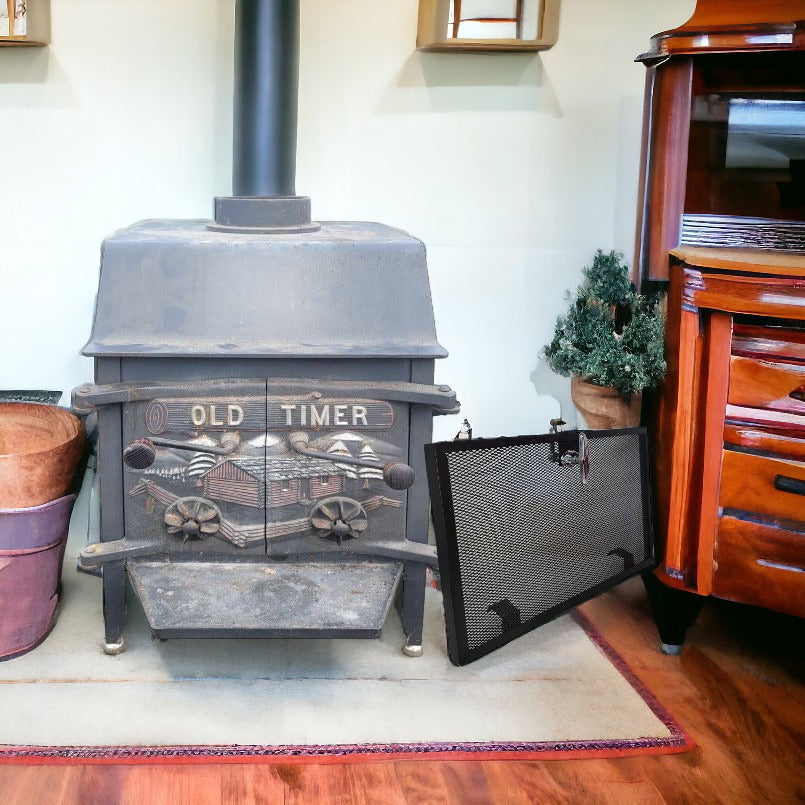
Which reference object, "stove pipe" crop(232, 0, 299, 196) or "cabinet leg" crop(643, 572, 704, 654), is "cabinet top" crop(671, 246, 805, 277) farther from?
"stove pipe" crop(232, 0, 299, 196)

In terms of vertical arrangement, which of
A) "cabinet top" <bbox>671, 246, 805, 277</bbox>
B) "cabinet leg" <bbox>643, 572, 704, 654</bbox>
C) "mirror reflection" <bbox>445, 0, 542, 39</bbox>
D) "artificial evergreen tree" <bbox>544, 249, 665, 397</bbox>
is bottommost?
"cabinet leg" <bbox>643, 572, 704, 654</bbox>

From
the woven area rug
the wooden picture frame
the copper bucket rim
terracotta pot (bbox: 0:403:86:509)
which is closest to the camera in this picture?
the woven area rug

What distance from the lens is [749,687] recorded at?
6.43 ft

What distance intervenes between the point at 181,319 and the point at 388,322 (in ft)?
1.29

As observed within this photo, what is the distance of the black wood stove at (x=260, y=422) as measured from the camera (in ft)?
6.02

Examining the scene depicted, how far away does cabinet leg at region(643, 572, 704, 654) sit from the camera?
81.0 inches

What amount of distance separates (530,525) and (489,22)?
3.86ft

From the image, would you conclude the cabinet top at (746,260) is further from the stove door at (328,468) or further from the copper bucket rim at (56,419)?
the copper bucket rim at (56,419)

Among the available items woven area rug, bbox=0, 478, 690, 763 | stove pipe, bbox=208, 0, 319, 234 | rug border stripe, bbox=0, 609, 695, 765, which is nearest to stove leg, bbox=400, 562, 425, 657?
woven area rug, bbox=0, 478, 690, 763

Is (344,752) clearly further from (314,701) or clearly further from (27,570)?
(27,570)

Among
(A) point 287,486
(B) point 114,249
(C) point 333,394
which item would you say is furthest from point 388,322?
(B) point 114,249

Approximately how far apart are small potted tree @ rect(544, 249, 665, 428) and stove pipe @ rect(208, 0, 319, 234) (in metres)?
0.64

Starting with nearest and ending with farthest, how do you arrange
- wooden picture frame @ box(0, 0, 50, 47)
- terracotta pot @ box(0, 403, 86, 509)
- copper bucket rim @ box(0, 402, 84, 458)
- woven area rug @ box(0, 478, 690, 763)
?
woven area rug @ box(0, 478, 690, 763) → terracotta pot @ box(0, 403, 86, 509) → copper bucket rim @ box(0, 402, 84, 458) → wooden picture frame @ box(0, 0, 50, 47)

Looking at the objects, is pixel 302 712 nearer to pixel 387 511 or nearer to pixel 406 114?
pixel 387 511
